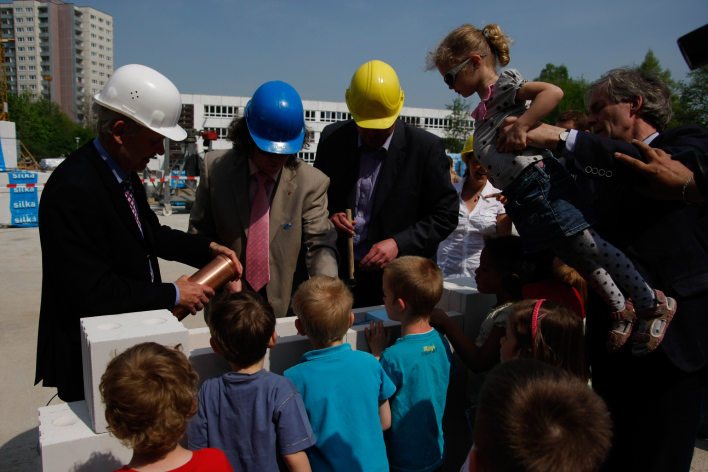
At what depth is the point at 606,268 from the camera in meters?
2.02

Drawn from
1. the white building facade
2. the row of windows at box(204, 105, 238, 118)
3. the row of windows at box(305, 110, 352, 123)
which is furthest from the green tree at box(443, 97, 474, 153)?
the row of windows at box(204, 105, 238, 118)

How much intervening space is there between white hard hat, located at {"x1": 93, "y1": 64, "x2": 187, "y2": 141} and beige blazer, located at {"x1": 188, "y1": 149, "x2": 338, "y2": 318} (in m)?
0.54

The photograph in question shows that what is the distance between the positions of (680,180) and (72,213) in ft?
7.13

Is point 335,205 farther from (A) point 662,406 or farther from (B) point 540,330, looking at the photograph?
(A) point 662,406

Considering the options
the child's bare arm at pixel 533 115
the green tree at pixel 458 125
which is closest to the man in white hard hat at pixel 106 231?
the child's bare arm at pixel 533 115

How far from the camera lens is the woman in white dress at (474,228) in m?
4.02

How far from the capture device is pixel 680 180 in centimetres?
169

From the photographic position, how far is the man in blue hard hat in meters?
2.72

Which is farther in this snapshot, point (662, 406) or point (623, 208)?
point (623, 208)

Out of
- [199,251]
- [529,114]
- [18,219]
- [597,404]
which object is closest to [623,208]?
[529,114]

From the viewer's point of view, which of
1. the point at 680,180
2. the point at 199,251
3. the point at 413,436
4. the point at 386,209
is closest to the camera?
the point at 680,180

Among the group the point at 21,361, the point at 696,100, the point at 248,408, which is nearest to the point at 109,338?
the point at 248,408

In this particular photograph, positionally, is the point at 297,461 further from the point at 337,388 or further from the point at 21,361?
the point at 21,361

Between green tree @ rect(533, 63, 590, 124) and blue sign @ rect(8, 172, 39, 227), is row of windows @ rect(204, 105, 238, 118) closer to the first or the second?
green tree @ rect(533, 63, 590, 124)
